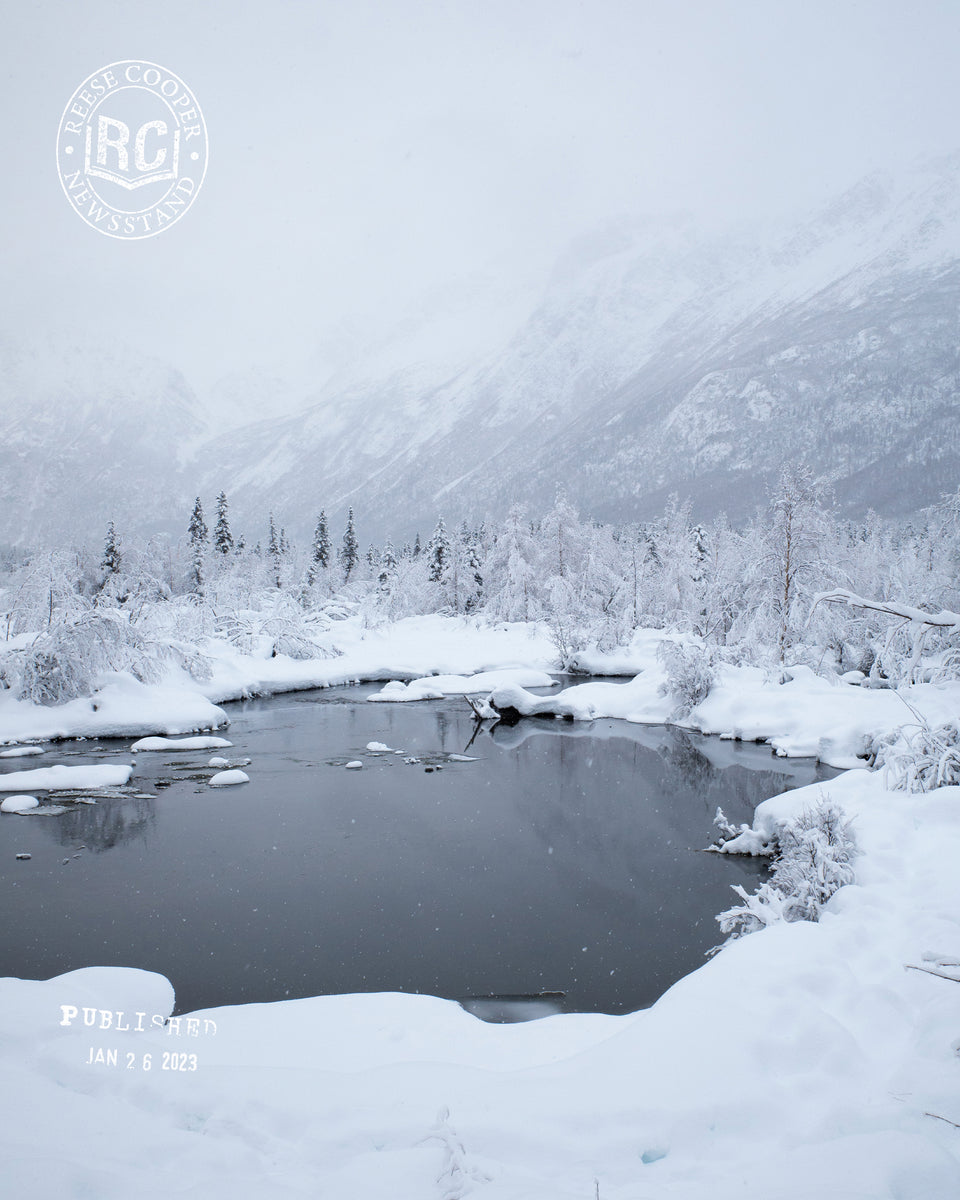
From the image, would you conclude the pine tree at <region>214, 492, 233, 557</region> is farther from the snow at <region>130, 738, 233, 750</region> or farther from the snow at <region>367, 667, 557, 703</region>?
the snow at <region>130, 738, 233, 750</region>

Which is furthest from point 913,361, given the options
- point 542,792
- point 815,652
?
point 542,792

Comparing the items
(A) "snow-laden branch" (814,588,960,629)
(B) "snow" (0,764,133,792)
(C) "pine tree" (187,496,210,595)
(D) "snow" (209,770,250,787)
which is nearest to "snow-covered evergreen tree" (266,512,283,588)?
(C) "pine tree" (187,496,210,595)

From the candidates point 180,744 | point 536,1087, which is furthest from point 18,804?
point 536,1087

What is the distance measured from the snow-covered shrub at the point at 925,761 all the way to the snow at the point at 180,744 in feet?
54.6

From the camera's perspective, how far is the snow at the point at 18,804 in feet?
42.7

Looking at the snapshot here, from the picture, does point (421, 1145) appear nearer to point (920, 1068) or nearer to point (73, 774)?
point (920, 1068)

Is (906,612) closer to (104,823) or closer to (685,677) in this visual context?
(104,823)

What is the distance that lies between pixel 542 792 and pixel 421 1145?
11989mm

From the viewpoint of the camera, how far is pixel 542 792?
51.1 ft

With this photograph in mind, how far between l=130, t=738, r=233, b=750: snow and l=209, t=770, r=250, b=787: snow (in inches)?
122

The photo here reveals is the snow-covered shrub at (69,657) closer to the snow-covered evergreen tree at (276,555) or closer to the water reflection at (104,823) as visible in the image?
the water reflection at (104,823)

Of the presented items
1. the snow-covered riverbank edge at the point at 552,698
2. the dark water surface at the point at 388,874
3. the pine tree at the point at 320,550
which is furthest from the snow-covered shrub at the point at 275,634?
the pine tree at the point at 320,550

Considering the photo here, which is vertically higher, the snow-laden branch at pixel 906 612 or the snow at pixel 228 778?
the snow-laden branch at pixel 906 612

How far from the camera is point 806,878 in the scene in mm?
8328
